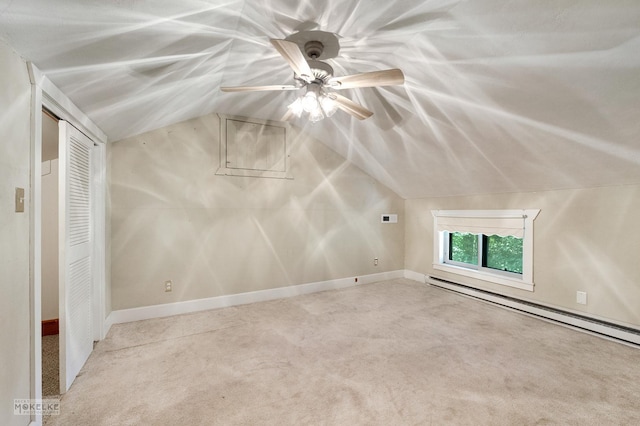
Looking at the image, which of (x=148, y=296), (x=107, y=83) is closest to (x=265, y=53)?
(x=107, y=83)

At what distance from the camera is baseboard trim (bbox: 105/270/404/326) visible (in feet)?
10.3

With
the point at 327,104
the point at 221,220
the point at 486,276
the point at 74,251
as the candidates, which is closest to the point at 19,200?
the point at 74,251

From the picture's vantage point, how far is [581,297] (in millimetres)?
2938

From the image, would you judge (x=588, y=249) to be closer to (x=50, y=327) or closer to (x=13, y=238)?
(x=13, y=238)

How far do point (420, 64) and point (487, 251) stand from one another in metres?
3.10

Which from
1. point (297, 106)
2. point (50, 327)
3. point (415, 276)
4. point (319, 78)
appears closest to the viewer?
point (319, 78)

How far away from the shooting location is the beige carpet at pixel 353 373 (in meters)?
1.71

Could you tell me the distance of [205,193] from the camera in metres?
3.54

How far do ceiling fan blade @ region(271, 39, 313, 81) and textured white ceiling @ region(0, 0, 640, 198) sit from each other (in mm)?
305

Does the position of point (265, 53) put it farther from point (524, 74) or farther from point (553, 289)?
point (553, 289)

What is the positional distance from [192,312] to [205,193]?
1.49 metres

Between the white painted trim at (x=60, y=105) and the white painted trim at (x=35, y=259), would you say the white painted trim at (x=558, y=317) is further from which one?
the white painted trim at (x=60, y=105)

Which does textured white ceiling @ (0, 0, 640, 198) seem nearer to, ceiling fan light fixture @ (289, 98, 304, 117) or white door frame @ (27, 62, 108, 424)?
white door frame @ (27, 62, 108, 424)

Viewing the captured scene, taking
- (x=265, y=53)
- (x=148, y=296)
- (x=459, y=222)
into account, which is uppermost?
(x=265, y=53)
